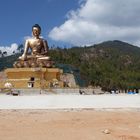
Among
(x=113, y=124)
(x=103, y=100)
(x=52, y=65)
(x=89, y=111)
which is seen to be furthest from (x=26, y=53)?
(x=113, y=124)

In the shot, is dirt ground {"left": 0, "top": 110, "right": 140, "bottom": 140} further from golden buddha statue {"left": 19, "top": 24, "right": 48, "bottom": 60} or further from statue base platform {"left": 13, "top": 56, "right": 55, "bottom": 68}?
golden buddha statue {"left": 19, "top": 24, "right": 48, "bottom": 60}

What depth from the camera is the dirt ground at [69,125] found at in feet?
23.5

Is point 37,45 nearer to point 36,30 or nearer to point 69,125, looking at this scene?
point 36,30

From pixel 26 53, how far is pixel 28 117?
18254mm

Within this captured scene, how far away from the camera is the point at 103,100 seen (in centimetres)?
1280

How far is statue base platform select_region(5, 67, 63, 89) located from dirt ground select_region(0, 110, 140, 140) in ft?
46.9

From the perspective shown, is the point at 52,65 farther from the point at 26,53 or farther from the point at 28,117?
the point at 28,117

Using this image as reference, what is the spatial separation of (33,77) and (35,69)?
56cm

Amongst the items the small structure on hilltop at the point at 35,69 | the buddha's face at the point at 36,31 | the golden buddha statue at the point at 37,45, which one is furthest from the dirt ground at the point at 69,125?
the golden buddha statue at the point at 37,45

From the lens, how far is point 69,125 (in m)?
8.45

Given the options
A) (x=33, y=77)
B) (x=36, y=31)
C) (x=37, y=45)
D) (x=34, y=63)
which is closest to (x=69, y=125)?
(x=33, y=77)

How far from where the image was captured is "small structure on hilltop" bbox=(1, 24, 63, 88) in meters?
25.4

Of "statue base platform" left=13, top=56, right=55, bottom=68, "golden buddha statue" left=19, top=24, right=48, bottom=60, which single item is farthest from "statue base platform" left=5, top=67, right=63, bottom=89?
"golden buddha statue" left=19, top=24, right=48, bottom=60

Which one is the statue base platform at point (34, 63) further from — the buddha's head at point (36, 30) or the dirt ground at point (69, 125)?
the dirt ground at point (69, 125)
